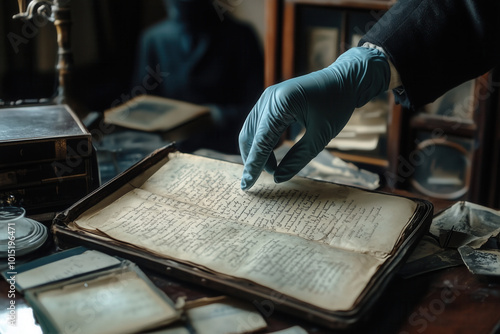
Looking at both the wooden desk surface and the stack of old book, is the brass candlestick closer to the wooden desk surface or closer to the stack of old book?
the stack of old book

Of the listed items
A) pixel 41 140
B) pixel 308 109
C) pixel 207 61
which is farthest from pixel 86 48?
pixel 308 109

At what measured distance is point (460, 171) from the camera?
2074mm

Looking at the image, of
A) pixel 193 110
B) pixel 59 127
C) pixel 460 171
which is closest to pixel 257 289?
pixel 59 127

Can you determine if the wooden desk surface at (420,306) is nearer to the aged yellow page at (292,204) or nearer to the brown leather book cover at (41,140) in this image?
the aged yellow page at (292,204)

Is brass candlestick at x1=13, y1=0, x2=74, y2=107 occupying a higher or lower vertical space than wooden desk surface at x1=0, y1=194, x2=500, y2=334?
higher

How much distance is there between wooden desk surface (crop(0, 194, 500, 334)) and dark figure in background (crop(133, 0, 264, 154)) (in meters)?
1.14

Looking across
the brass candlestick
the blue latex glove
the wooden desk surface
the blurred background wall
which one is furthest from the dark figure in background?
the wooden desk surface

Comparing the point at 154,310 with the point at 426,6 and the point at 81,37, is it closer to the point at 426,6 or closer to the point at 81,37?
the point at 426,6

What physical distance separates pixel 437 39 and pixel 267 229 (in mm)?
604

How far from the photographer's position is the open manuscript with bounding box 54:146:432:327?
84cm

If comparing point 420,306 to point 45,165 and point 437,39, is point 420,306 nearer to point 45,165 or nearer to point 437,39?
point 437,39

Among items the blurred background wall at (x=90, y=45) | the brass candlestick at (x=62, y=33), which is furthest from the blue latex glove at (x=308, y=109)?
the blurred background wall at (x=90, y=45)

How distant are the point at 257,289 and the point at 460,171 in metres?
1.48

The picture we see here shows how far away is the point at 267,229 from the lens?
1008mm
